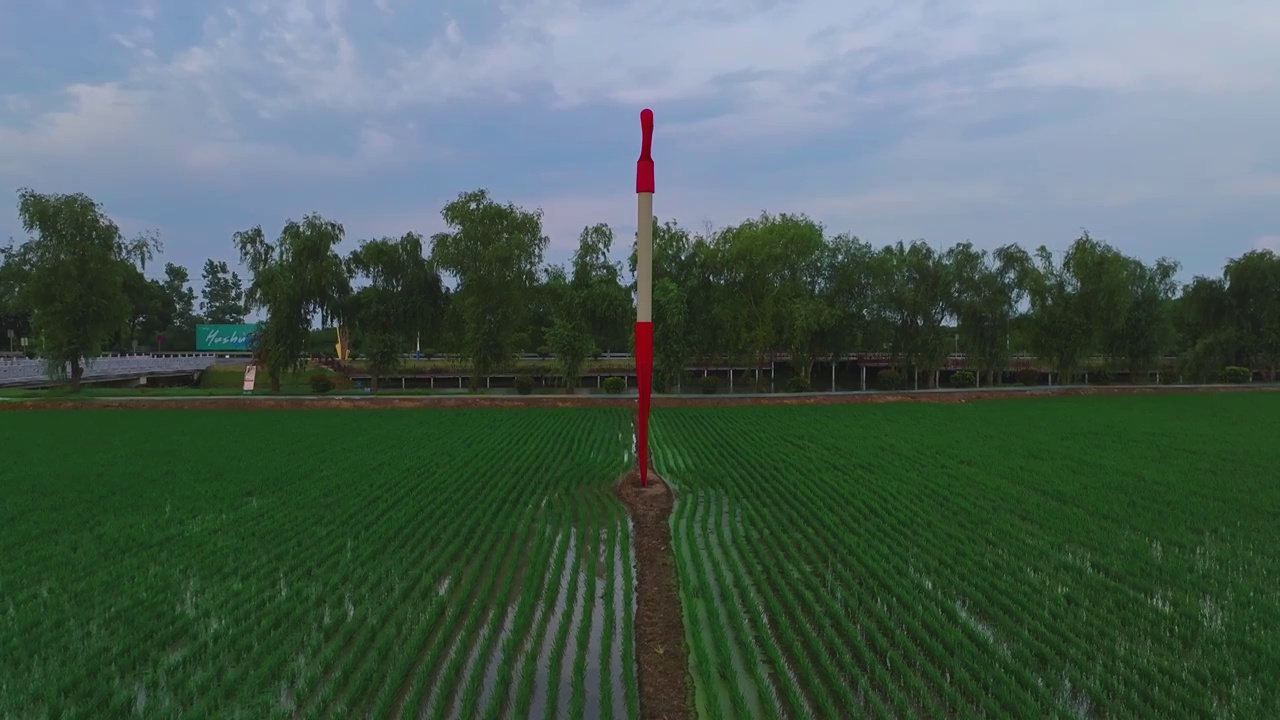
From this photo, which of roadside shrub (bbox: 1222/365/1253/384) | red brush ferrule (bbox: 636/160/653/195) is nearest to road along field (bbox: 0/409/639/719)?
red brush ferrule (bbox: 636/160/653/195)

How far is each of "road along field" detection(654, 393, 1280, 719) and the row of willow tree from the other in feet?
57.5

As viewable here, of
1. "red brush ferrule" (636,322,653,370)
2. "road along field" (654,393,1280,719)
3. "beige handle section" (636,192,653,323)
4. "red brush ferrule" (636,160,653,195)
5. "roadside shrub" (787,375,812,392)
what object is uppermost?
"red brush ferrule" (636,160,653,195)

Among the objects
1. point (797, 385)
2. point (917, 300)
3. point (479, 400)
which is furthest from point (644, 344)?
point (917, 300)

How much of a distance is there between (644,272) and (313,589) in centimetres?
646

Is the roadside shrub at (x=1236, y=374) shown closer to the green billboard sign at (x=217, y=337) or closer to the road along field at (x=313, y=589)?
the road along field at (x=313, y=589)

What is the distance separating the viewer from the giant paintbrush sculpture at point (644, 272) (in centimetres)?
1055

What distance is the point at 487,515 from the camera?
8.89 m

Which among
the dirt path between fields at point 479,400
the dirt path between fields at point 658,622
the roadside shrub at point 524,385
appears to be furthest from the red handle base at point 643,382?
the roadside shrub at point 524,385

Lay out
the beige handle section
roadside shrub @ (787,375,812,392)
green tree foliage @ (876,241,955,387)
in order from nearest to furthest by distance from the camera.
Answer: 1. the beige handle section
2. roadside shrub @ (787,375,812,392)
3. green tree foliage @ (876,241,955,387)

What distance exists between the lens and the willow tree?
28016 millimetres

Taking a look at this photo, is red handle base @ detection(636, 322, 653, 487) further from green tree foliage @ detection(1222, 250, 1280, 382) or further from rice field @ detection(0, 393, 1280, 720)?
green tree foliage @ detection(1222, 250, 1280, 382)

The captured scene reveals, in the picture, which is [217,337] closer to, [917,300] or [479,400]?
[479,400]

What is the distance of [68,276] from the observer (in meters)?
27.0

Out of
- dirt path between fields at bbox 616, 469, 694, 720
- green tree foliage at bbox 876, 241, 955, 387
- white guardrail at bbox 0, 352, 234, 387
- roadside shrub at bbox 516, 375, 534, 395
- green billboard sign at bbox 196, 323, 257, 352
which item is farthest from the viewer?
green billboard sign at bbox 196, 323, 257, 352
